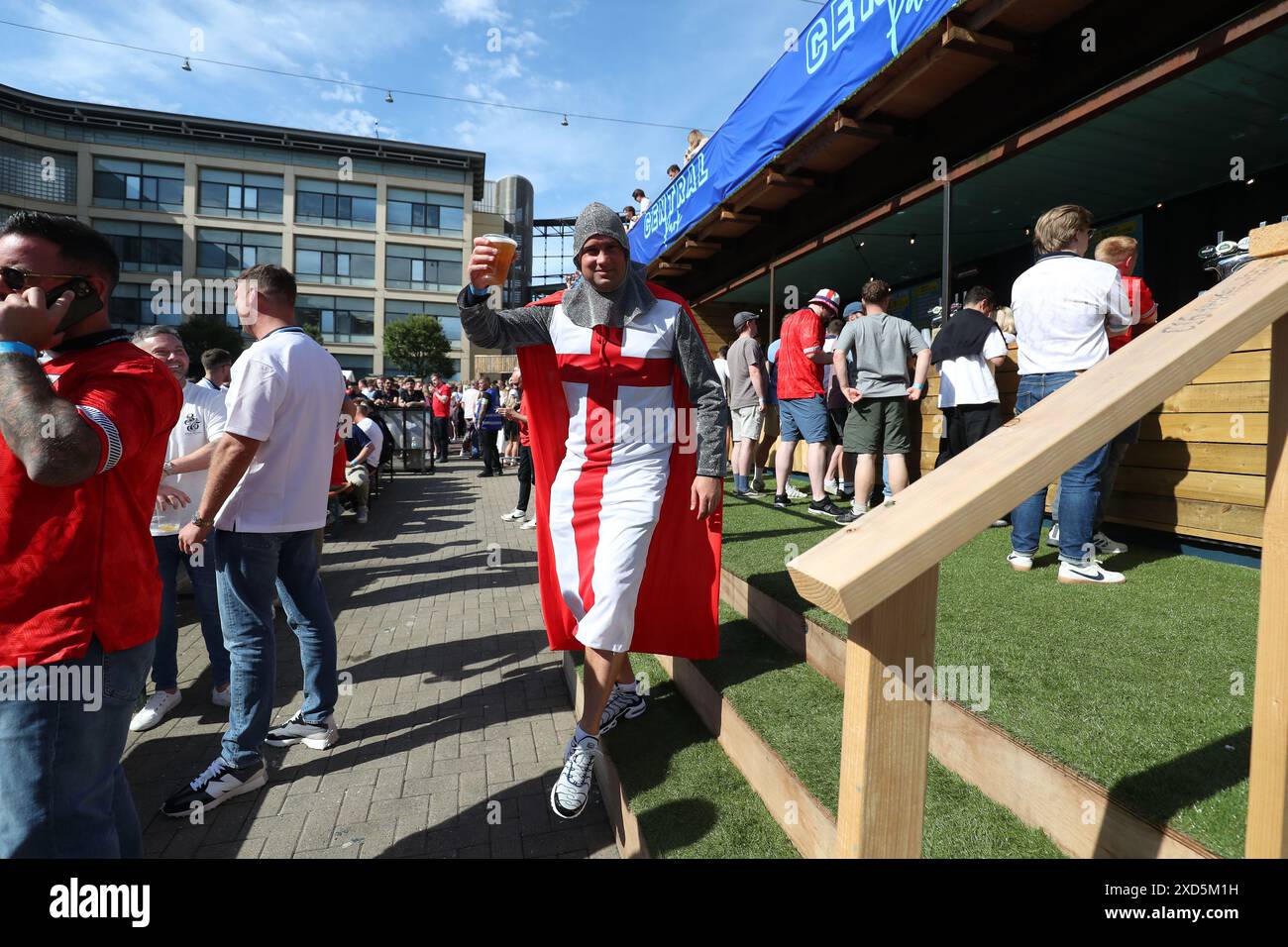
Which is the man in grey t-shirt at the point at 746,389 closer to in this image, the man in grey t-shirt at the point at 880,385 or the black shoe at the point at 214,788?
the man in grey t-shirt at the point at 880,385

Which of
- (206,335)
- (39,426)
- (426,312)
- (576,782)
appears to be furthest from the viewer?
(426,312)

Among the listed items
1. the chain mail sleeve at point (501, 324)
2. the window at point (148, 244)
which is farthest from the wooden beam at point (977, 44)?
the window at point (148, 244)

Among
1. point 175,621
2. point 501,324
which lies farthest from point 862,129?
point 175,621

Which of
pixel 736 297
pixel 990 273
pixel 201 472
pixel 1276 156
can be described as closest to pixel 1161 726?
pixel 201 472

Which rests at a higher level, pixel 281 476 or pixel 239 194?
pixel 239 194

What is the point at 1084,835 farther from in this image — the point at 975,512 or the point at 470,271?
the point at 470,271

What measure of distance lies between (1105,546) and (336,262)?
48.7 meters

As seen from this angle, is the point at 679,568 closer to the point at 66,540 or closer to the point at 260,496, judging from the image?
the point at 260,496

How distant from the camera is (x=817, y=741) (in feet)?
7.65

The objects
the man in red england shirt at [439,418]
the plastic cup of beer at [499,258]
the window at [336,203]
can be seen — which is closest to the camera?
the plastic cup of beer at [499,258]

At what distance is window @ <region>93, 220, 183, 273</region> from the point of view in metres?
40.7

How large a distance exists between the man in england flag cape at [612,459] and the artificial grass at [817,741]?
0.28 meters

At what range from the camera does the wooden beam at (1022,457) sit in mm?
853

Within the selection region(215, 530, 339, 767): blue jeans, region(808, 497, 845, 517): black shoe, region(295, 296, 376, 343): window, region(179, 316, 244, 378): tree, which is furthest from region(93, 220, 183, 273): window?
region(215, 530, 339, 767): blue jeans
